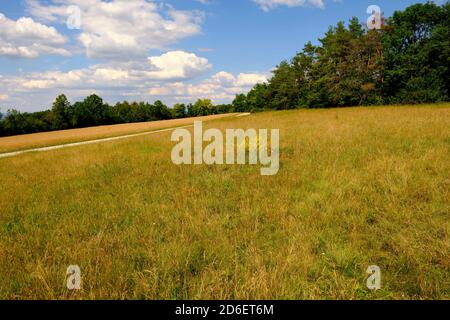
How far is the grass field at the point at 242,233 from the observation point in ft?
9.02

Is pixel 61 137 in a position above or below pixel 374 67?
below

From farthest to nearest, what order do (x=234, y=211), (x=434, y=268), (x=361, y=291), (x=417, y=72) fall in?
(x=417, y=72) < (x=234, y=211) < (x=434, y=268) < (x=361, y=291)

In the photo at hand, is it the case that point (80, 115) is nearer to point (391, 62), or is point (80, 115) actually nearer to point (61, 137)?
point (61, 137)

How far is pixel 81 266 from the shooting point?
313cm

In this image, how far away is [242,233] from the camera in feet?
12.5

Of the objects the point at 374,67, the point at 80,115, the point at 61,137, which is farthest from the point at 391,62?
the point at 80,115

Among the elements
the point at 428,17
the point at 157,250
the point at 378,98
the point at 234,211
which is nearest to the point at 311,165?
the point at 234,211

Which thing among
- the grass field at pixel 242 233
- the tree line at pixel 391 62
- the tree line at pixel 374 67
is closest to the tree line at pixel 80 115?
the tree line at pixel 374 67

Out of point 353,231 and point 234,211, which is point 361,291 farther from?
point 234,211

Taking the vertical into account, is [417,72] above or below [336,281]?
above

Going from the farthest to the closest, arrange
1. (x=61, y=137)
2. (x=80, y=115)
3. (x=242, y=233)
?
(x=80, y=115) → (x=61, y=137) → (x=242, y=233)

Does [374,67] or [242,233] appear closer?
[242,233]

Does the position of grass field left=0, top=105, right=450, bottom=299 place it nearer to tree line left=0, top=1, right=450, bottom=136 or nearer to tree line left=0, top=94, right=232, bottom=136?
tree line left=0, top=1, right=450, bottom=136

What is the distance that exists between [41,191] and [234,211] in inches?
221
